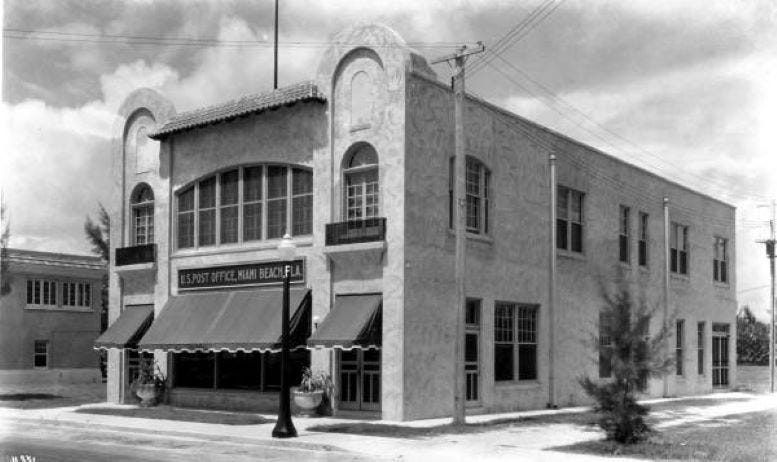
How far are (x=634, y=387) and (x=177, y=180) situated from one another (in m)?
16.5

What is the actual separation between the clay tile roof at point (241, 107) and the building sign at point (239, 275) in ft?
13.7

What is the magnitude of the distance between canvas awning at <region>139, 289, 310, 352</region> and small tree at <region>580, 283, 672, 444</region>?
9.22 metres

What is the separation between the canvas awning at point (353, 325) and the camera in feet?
74.1

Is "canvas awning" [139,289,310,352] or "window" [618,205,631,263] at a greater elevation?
"window" [618,205,631,263]

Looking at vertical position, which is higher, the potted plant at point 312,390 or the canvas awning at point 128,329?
the canvas awning at point 128,329

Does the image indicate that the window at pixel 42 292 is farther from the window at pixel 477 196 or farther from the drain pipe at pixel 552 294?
the window at pixel 477 196

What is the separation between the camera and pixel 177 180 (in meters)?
28.8

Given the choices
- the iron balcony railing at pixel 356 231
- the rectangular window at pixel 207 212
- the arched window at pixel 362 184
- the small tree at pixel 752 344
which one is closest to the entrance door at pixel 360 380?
the iron balcony railing at pixel 356 231

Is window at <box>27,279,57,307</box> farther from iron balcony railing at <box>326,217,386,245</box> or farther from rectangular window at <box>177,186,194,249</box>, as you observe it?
iron balcony railing at <box>326,217,386,245</box>

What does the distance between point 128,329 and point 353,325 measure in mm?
9374

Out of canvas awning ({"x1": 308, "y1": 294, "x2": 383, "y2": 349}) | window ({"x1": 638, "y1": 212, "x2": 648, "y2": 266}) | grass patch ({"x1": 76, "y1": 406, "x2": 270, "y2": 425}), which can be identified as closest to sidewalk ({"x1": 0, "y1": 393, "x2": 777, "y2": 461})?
grass patch ({"x1": 76, "y1": 406, "x2": 270, "y2": 425})

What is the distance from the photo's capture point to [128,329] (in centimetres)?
2894

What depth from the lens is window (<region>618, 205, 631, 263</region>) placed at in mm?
33844

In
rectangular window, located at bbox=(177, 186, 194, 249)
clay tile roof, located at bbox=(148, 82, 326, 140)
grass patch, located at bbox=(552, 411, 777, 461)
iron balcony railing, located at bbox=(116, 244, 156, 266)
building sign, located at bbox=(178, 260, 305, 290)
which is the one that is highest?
clay tile roof, located at bbox=(148, 82, 326, 140)
